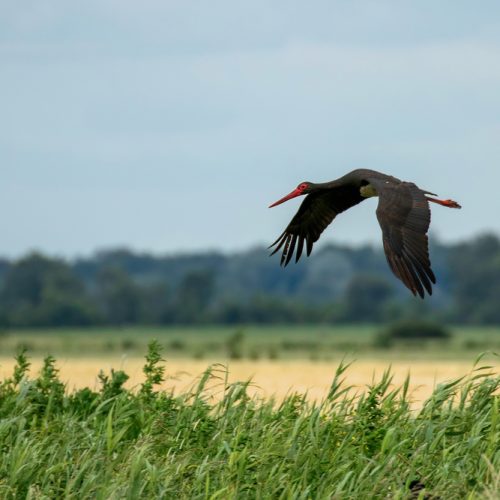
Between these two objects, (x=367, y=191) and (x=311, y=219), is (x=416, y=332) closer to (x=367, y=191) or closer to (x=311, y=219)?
(x=311, y=219)

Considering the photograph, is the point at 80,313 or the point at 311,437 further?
the point at 80,313

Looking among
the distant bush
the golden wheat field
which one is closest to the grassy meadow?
the golden wheat field

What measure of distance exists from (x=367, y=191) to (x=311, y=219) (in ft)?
3.93

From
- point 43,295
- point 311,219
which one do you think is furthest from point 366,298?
point 311,219

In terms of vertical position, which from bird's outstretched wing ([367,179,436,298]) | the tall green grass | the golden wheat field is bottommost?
the golden wheat field

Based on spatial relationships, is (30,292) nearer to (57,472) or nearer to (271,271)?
(271,271)

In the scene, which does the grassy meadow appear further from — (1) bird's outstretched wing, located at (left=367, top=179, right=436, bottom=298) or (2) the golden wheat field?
(2) the golden wheat field

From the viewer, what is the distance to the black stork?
10219 millimetres

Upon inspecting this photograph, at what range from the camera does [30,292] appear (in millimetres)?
100125

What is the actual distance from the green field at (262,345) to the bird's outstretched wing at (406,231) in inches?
1128

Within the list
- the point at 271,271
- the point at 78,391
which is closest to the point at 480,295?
the point at 271,271

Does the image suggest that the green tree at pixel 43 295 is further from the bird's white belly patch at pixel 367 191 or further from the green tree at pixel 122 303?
the bird's white belly patch at pixel 367 191

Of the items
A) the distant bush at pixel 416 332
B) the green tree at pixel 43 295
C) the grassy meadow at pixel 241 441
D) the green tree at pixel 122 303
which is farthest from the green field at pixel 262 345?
the grassy meadow at pixel 241 441

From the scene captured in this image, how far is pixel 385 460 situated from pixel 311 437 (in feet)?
2.26
